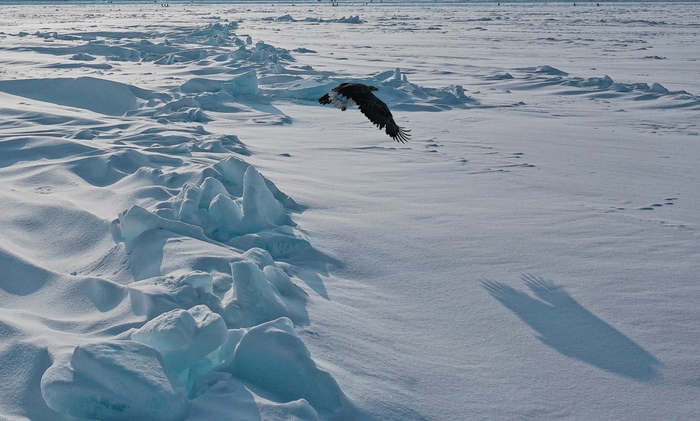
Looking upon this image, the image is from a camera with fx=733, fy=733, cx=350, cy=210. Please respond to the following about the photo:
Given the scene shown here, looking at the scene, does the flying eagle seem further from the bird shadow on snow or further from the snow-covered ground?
the bird shadow on snow

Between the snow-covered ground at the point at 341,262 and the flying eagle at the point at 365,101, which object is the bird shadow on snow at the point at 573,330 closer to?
the snow-covered ground at the point at 341,262

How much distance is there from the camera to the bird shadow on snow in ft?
9.22

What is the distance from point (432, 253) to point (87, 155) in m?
2.78

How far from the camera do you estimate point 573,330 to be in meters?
3.09

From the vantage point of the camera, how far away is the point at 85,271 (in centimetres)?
338

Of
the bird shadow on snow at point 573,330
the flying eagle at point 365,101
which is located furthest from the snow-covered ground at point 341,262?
the flying eagle at point 365,101

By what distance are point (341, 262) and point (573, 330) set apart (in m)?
1.24

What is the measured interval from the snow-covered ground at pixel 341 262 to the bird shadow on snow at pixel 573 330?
11mm

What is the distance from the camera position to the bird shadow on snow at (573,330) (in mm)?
2811

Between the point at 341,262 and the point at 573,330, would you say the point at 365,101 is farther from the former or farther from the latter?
the point at 573,330

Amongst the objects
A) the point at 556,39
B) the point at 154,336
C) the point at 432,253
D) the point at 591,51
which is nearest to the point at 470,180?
the point at 432,253

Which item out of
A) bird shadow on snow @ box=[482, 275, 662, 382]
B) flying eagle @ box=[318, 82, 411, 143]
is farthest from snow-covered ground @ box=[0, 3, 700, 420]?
flying eagle @ box=[318, 82, 411, 143]

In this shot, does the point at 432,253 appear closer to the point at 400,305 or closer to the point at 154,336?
the point at 400,305

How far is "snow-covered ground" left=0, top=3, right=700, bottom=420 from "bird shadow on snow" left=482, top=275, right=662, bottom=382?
11mm
